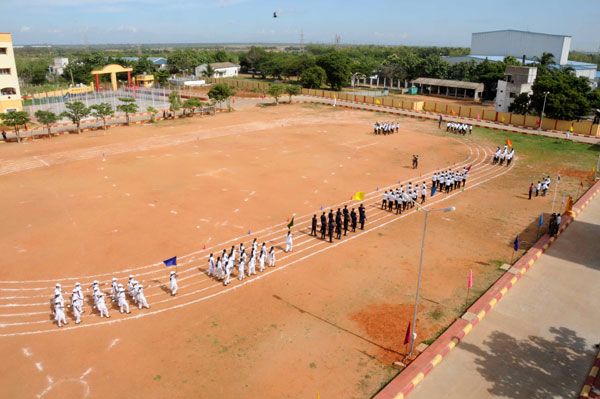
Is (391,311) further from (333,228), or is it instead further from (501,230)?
(501,230)

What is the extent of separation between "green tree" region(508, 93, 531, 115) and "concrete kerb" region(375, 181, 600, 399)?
1449 inches

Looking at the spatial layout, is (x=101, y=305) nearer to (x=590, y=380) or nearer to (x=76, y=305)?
(x=76, y=305)

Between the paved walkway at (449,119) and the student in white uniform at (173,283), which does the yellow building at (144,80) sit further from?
the student in white uniform at (173,283)

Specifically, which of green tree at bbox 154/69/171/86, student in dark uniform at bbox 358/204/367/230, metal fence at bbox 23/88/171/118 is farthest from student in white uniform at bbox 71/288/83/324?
green tree at bbox 154/69/171/86

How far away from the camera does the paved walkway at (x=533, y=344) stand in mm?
12281

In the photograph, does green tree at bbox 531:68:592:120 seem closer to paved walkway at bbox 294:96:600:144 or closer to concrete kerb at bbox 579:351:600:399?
paved walkway at bbox 294:96:600:144

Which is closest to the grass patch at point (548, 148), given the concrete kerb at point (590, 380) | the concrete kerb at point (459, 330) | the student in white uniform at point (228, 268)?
the concrete kerb at point (459, 330)

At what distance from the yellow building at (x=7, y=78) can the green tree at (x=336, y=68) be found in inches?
1834

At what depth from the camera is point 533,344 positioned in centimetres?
1408

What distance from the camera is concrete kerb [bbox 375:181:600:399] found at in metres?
12.1

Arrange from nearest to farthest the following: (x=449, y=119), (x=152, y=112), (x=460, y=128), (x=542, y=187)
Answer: (x=542, y=187) < (x=460, y=128) < (x=152, y=112) < (x=449, y=119)

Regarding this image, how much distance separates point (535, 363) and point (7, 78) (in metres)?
58.6

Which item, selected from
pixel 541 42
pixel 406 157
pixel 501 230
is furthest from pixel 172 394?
pixel 541 42

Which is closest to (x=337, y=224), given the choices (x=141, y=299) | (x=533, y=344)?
(x=141, y=299)
